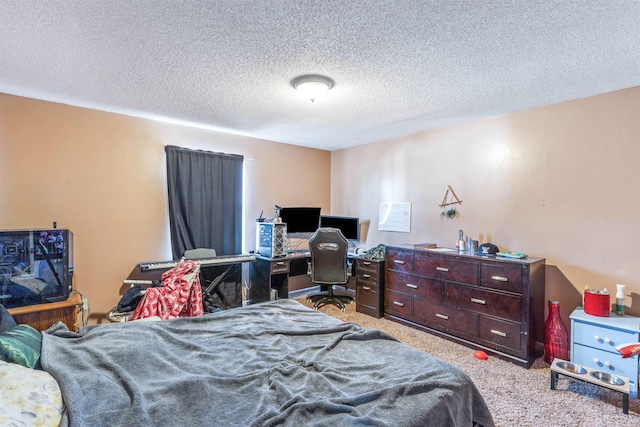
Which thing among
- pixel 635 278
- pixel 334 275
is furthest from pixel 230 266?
pixel 635 278

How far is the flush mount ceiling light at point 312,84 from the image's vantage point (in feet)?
7.99

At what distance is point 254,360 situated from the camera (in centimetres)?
156

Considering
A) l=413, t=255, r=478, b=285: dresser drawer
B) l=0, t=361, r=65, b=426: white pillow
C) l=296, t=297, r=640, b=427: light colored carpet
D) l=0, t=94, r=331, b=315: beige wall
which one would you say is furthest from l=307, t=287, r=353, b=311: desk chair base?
l=0, t=361, r=65, b=426: white pillow

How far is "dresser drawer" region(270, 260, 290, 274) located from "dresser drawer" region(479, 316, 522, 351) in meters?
2.35

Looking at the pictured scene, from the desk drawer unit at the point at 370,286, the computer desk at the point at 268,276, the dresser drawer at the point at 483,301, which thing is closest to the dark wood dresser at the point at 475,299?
the dresser drawer at the point at 483,301

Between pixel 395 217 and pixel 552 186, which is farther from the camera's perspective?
pixel 395 217

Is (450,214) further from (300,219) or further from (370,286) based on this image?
(300,219)

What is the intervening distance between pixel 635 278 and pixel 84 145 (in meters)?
5.36

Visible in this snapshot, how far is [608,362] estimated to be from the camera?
7.86ft

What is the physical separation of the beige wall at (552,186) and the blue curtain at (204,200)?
244 centimetres

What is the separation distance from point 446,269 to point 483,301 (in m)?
0.46

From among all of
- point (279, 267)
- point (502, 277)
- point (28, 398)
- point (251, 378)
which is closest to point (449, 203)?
point (502, 277)

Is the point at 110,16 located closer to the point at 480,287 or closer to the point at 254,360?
the point at 254,360

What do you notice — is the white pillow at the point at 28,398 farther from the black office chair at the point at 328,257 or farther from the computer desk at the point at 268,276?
the black office chair at the point at 328,257
